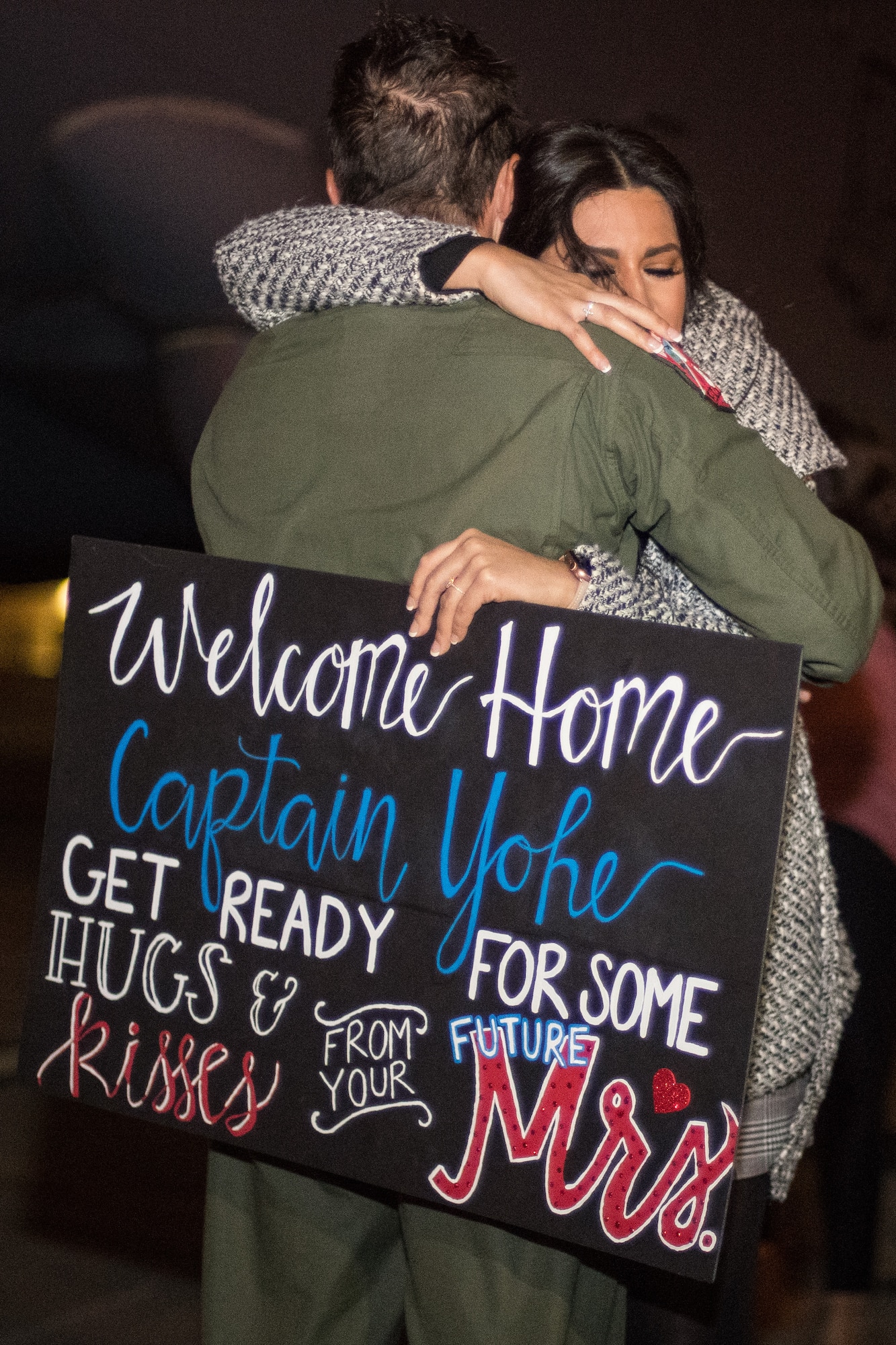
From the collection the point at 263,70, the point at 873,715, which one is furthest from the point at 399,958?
the point at 263,70

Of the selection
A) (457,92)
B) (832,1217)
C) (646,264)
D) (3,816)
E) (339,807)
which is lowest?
(3,816)

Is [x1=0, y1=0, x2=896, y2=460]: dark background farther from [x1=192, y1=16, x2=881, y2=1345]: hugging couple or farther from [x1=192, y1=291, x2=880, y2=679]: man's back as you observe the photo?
[x1=192, y1=291, x2=880, y2=679]: man's back

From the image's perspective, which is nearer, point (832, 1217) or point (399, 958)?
point (399, 958)

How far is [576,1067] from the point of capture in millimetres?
970

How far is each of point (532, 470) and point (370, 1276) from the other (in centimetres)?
74

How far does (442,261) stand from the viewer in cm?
101

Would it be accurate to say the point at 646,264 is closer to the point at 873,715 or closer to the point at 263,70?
the point at 873,715

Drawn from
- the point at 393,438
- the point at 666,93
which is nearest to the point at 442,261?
the point at 393,438

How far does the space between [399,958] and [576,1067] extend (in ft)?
0.51

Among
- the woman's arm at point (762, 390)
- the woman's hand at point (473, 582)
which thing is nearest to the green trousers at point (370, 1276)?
the woman's hand at point (473, 582)

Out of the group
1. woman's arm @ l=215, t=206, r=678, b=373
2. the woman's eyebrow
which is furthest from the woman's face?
woman's arm @ l=215, t=206, r=678, b=373

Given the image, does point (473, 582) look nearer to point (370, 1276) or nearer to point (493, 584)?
point (493, 584)

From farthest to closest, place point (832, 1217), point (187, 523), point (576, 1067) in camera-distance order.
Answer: point (187, 523)
point (832, 1217)
point (576, 1067)

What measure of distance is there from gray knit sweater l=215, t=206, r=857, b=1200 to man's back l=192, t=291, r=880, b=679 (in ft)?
0.12
